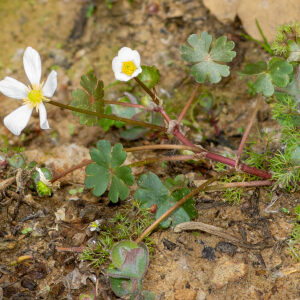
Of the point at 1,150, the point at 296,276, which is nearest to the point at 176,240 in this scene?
the point at 296,276

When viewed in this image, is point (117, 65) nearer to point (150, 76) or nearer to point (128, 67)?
point (128, 67)

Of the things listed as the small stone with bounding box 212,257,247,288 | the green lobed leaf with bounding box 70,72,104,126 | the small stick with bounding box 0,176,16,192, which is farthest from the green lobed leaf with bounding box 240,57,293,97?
the small stick with bounding box 0,176,16,192

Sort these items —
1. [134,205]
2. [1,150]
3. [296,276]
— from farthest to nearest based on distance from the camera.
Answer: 1. [1,150]
2. [134,205]
3. [296,276]

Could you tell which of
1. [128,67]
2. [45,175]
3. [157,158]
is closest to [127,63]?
[128,67]

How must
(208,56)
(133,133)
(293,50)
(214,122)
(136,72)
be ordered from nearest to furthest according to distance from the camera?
(136,72) < (293,50) < (208,56) < (133,133) < (214,122)

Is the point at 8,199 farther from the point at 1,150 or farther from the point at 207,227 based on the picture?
the point at 207,227

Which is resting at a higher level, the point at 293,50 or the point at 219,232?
the point at 293,50
